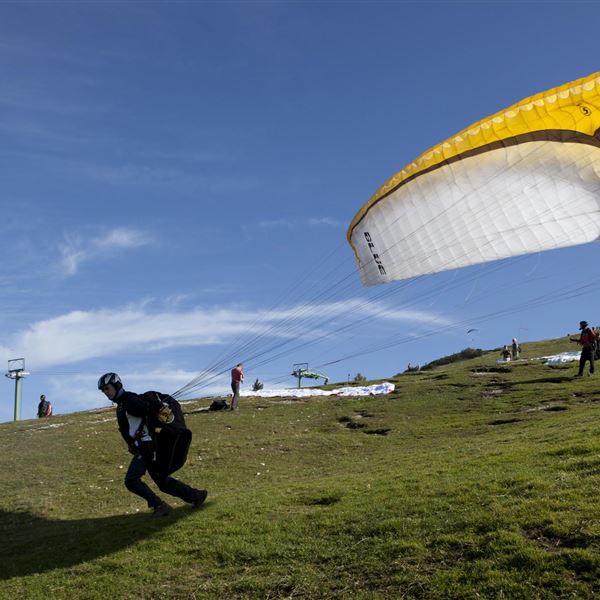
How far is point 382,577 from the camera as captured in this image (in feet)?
24.4

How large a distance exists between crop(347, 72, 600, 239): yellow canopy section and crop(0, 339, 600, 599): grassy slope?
6.23 m

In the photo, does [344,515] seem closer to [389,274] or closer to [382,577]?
[382,577]

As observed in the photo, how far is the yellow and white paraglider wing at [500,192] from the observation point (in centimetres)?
1531

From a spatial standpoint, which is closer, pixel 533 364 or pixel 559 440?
pixel 559 440

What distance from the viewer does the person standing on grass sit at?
2728 cm

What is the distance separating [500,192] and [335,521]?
10.0 meters

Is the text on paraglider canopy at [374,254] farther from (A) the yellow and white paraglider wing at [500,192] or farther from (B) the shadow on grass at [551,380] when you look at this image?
(B) the shadow on grass at [551,380]

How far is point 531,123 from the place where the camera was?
15.5 metres

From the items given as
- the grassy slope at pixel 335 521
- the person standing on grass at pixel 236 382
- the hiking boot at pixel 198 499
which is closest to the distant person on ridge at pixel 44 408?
the person standing on grass at pixel 236 382

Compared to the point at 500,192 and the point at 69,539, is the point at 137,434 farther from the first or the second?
the point at 500,192

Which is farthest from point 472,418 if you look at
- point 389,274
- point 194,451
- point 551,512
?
point 551,512

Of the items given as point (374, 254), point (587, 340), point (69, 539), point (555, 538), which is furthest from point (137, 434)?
point (587, 340)

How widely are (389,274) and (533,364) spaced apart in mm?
17844

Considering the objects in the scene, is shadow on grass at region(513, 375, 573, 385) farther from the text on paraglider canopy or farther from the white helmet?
the white helmet
